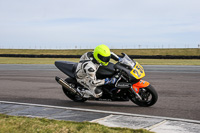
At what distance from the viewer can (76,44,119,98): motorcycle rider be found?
7.25 meters

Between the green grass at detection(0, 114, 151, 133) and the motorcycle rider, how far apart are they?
2030mm

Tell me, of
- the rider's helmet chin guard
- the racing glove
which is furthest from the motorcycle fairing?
the rider's helmet chin guard

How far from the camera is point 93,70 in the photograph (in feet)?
24.3

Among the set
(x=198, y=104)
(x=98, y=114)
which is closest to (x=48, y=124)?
(x=98, y=114)

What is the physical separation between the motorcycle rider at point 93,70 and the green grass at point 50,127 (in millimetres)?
2030

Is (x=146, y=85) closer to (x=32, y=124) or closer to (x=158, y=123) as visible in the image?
(x=158, y=123)

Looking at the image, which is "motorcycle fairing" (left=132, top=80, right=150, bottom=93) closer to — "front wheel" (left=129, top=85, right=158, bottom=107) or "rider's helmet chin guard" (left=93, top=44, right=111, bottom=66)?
"front wheel" (left=129, top=85, right=158, bottom=107)

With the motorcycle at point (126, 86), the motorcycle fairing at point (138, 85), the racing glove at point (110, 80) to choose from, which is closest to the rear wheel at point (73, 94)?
the motorcycle at point (126, 86)

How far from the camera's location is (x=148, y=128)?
16.9 ft

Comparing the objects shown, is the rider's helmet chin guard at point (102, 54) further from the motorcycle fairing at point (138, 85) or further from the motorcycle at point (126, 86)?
the motorcycle fairing at point (138, 85)

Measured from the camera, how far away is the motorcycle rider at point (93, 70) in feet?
23.8

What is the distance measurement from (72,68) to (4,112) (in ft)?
7.15

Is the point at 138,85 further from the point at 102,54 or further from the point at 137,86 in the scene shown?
the point at 102,54

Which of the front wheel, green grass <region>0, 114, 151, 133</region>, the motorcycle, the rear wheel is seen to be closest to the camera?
green grass <region>0, 114, 151, 133</region>
